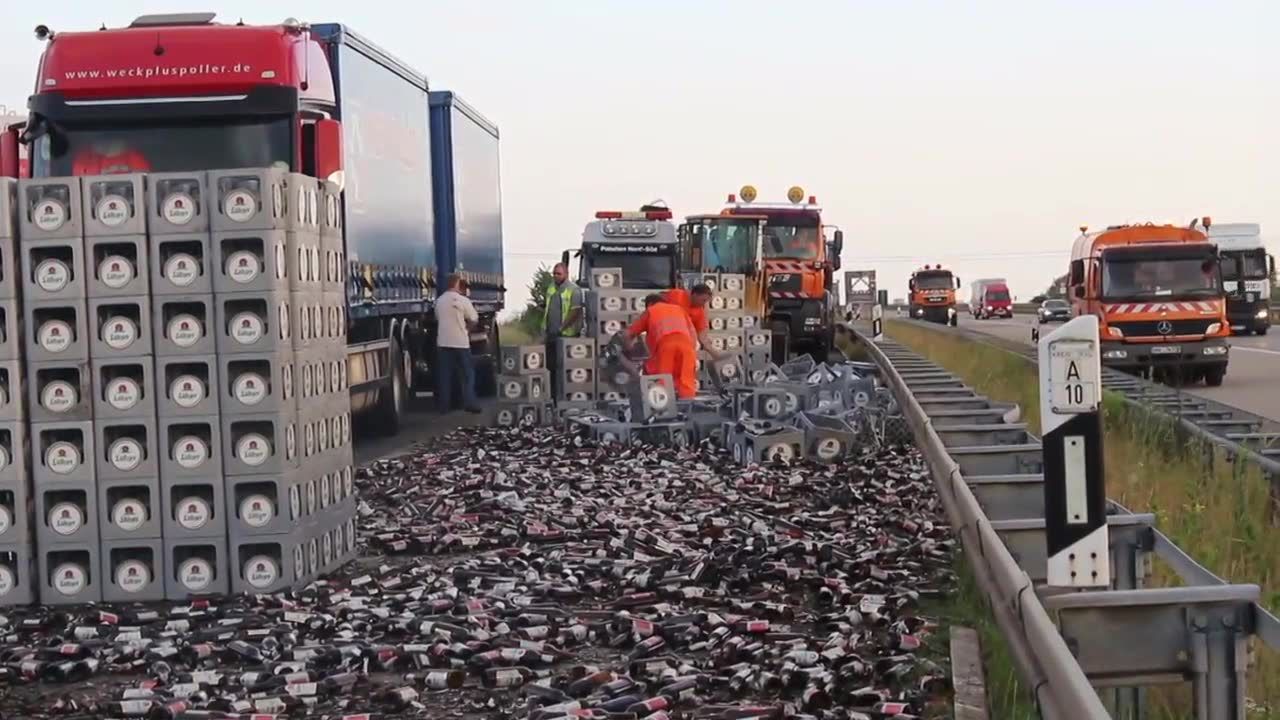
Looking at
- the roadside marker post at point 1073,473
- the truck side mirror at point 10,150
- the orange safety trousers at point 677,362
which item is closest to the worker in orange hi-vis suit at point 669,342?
the orange safety trousers at point 677,362

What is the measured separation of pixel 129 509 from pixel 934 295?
7440cm

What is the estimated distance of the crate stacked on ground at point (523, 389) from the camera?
22.5 m

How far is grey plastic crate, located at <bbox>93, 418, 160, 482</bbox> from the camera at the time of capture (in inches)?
405

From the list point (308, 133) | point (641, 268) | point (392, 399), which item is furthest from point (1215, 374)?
point (308, 133)

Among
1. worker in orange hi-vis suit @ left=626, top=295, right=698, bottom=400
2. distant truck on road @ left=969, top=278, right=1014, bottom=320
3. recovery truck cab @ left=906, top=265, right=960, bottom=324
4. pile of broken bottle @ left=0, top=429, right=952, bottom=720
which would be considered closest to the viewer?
pile of broken bottle @ left=0, top=429, right=952, bottom=720

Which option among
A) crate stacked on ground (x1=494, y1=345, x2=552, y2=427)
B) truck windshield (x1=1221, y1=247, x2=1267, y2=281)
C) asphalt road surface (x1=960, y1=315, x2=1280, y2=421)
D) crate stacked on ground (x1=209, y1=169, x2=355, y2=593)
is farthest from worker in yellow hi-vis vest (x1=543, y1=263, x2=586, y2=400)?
truck windshield (x1=1221, y1=247, x2=1267, y2=281)

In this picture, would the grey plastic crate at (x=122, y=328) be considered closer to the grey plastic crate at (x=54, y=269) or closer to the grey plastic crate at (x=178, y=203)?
the grey plastic crate at (x=54, y=269)

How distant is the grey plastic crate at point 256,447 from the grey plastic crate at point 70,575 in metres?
0.96

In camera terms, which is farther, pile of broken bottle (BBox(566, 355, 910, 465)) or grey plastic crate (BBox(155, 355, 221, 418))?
pile of broken bottle (BBox(566, 355, 910, 465))

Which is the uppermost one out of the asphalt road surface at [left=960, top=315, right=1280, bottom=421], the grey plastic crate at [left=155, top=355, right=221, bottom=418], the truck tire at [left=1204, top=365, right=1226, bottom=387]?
the grey plastic crate at [left=155, top=355, right=221, bottom=418]

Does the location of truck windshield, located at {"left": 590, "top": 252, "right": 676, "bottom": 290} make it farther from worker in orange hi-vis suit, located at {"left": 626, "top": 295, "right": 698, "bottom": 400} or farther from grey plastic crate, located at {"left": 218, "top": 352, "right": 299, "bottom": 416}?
grey plastic crate, located at {"left": 218, "top": 352, "right": 299, "bottom": 416}

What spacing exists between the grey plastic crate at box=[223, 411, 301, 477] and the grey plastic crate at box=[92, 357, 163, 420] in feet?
1.59

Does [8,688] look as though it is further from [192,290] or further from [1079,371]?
[1079,371]

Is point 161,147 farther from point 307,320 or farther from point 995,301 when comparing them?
point 995,301
